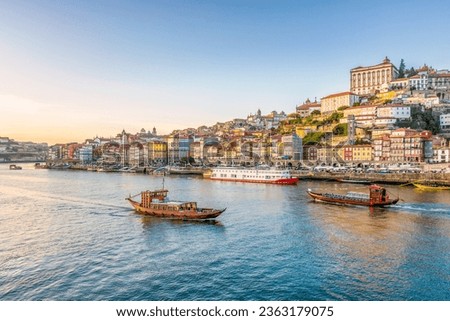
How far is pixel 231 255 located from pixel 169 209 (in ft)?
11.5

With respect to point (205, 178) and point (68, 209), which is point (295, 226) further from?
point (205, 178)

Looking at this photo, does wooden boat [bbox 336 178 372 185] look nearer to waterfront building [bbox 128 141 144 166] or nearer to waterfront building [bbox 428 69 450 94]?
waterfront building [bbox 428 69 450 94]

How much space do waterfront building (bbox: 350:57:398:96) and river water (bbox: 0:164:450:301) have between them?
22.5 meters

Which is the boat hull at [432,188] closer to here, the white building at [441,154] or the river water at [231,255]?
the white building at [441,154]

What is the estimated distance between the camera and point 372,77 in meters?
31.0

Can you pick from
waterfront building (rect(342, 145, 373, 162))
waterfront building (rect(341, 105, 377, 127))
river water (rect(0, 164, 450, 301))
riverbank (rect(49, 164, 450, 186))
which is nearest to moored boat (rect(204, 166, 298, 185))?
riverbank (rect(49, 164, 450, 186))

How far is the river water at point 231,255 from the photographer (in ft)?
14.4

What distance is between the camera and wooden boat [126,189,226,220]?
27.9 feet

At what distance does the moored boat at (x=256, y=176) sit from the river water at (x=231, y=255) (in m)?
7.69

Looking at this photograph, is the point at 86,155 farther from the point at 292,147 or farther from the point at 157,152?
the point at 292,147

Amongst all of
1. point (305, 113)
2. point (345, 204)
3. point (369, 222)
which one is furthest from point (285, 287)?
point (305, 113)

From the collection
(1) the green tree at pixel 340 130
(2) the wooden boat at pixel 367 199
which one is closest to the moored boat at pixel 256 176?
(2) the wooden boat at pixel 367 199

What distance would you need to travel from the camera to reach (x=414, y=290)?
436 cm

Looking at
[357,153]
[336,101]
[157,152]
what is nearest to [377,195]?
[357,153]
